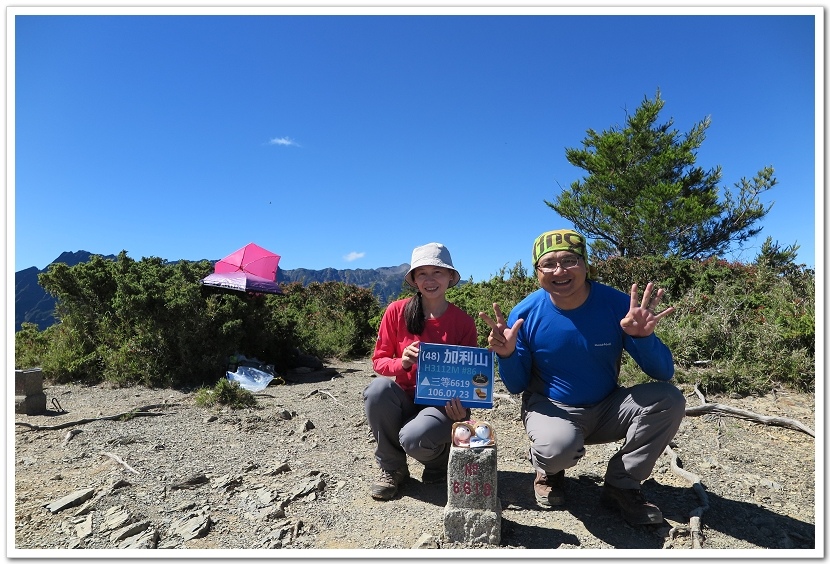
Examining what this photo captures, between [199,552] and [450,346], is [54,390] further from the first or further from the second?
[450,346]

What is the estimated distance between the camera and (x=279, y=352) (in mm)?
8672

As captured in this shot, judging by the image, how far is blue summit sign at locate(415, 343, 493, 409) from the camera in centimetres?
291

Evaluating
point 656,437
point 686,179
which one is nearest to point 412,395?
point 656,437

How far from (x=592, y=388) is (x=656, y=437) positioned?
0.40 metres

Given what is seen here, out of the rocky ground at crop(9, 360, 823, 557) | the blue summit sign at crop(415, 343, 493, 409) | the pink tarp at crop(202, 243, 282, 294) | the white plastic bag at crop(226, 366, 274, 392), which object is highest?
the pink tarp at crop(202, 243, 282, 294)

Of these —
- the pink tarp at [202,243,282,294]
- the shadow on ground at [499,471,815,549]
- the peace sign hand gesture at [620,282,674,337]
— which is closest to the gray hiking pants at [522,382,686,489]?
the shadow on ground at [499,471,815,549]

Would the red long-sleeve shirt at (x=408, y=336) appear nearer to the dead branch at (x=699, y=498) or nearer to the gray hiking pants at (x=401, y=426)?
the gray hiking pants at (x=401, y=426)

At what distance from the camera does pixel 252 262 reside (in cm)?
839

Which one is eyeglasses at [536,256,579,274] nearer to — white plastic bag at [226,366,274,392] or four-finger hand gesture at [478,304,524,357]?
four-finger hand gesture at [478,304,524,357]

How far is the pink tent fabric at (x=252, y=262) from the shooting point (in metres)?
8.23

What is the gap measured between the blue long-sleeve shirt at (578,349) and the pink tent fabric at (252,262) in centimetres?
628

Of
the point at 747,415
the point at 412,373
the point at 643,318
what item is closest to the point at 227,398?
the point at 412,373

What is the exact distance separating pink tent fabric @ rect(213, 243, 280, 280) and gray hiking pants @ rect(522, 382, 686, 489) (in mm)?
6436

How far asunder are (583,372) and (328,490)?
1788 millimetres
